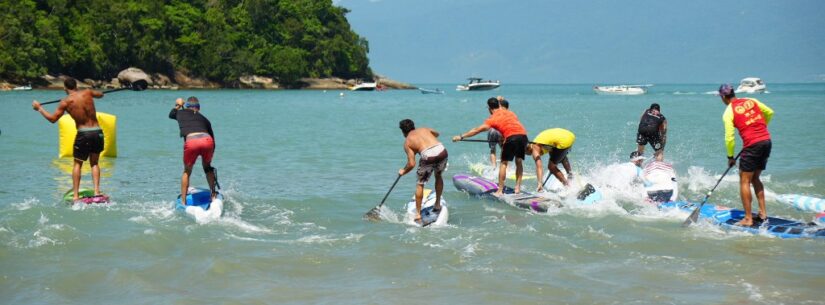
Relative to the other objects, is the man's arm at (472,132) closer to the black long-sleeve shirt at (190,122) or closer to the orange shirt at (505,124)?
the orange shirt at (505,124)

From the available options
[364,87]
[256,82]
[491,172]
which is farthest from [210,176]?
[364,87]

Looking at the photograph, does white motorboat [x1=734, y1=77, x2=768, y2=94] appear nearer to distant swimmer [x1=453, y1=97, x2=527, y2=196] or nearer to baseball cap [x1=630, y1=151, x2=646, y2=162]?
baseball cap [x1=630, y1=151, x2=646, y2=162]

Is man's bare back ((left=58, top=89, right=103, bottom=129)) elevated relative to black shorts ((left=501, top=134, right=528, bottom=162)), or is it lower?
elevated

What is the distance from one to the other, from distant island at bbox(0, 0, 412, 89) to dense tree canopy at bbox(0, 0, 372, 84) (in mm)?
110

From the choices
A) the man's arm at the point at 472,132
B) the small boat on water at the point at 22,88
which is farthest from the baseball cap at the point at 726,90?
the small boat on water at the point at 22,88

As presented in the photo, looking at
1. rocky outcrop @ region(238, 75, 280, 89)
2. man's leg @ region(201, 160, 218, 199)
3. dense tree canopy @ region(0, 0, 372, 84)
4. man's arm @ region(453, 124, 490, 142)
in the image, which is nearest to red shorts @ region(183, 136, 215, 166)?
man's leg @ region(201, 160, 218, 199)

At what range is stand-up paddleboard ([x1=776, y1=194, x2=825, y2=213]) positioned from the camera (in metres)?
12.2

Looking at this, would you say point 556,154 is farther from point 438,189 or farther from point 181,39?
point 181,39

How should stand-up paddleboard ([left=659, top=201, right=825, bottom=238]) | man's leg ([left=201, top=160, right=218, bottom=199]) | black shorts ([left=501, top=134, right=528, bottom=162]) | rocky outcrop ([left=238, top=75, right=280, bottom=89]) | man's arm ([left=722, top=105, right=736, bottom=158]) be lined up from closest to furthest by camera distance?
stand-up paddleboard ([left=659, top=201, right=825, bottom=238]) → man's arm ([left=722, top=105, right=736, bottom=158]) → man's leg ([left=201, top=160, right=218, bottom=199]) → black shorts ([left=501, top=134, right=528, bottom=162]) → rocky outcrop ([left=238, top=75, right=280, bottom=89])

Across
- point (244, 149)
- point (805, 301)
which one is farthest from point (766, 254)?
point (244, 149)

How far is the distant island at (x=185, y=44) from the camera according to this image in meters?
78.8

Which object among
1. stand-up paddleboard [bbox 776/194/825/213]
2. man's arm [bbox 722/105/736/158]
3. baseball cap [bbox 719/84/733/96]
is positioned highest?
baseball cap [bbox 719/84/733/96]

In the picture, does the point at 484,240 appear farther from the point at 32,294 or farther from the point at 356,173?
the point at 356,173

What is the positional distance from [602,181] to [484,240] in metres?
4.96
